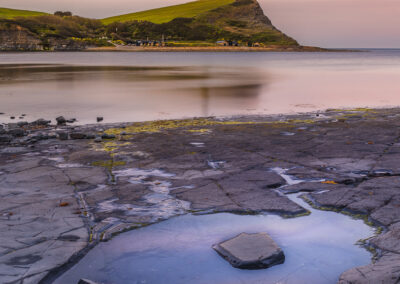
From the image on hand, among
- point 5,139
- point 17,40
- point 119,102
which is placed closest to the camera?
point 5,139

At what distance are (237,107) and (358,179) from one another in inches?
585

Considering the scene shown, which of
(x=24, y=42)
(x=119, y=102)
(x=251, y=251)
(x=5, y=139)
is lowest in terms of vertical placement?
(x=119, y=102)

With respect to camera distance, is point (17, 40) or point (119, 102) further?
point (17, 40)

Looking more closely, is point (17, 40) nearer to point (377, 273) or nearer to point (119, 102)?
point (119, 102)

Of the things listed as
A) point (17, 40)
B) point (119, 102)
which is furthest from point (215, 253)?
point (17, 40)

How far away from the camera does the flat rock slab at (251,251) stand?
461 centimetres

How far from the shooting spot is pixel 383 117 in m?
16.0

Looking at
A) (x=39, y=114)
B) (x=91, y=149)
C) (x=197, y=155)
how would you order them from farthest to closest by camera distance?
(x=39, y=114)
(x=91, y=149)
(x=197, y=155)

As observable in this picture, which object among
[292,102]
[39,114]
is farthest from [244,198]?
[292,102]

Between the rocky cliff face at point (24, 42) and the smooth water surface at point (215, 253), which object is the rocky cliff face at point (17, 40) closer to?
the rocky cliff face at point (24, 42)

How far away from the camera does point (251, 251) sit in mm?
4812

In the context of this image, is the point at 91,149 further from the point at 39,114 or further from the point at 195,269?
the point at 39,114

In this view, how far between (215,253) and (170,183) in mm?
2751

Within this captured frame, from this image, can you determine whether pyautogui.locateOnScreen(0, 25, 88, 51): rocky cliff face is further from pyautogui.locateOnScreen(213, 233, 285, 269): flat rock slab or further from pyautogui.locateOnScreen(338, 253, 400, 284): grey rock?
pyautogui.locateOnScreen(338, 253, 400, 284): grey rock
